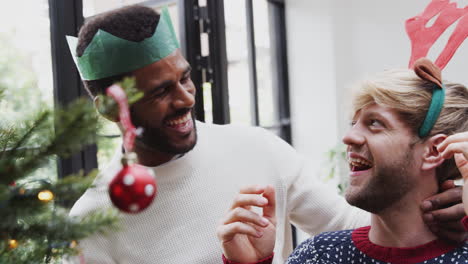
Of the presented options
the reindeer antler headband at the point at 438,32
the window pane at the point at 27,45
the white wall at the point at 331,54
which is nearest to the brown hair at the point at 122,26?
the window pane at the point at 27,45

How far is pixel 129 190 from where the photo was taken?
520 millimetres

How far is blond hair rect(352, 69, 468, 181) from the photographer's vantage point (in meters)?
1.19

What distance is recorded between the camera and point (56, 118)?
0.46 metres

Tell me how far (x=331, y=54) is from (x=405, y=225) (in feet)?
8.70

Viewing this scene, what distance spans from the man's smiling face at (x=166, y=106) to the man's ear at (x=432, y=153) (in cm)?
56

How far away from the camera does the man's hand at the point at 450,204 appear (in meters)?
1.02

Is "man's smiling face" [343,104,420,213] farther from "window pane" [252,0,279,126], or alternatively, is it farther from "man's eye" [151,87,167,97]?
"window pane" [252,0,279,126]

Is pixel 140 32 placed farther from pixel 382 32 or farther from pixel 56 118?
pixel 382 32

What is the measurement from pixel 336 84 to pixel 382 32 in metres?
0.49

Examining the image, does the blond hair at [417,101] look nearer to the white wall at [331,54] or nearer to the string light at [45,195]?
the string light at [45,195]

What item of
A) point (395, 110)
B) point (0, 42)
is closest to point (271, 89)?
point (0, 42)

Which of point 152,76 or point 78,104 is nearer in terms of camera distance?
point 78,104

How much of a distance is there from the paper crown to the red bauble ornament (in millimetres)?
721

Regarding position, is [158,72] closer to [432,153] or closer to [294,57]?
[432,153]
